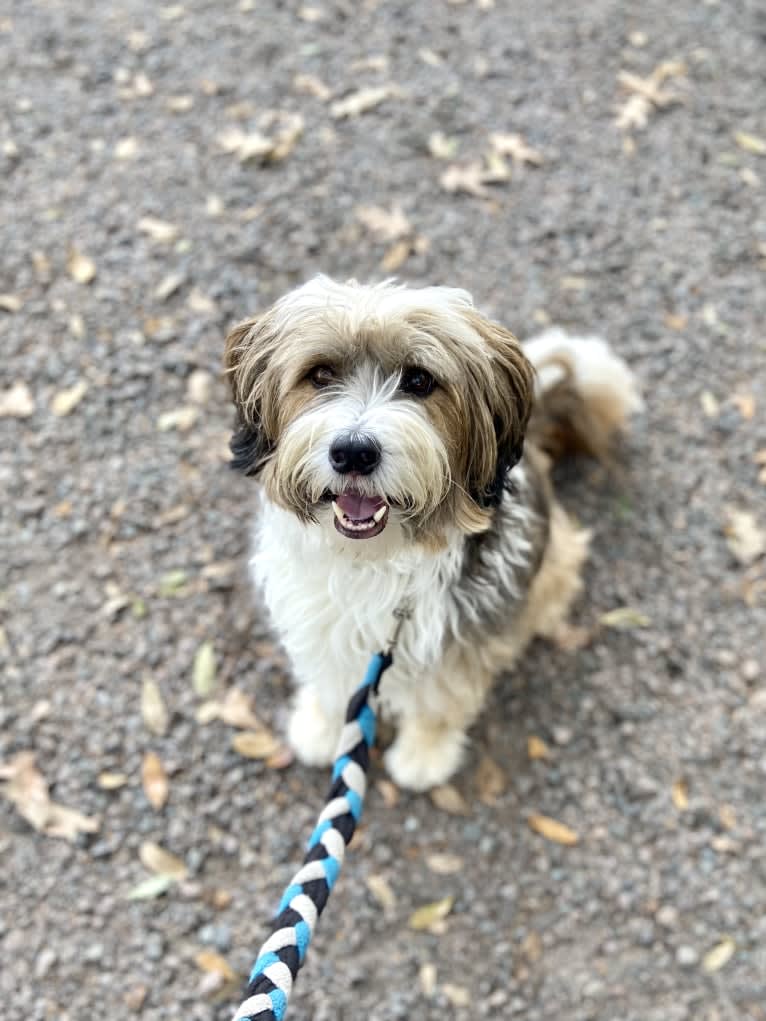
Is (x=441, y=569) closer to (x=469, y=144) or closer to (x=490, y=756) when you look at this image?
(x=490, y=756)

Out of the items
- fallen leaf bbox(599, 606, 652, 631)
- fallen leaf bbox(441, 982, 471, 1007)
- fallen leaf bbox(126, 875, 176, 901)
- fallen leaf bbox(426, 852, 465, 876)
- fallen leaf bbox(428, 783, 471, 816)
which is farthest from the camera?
fallen leaf bbox(599, 606, 652, 631)

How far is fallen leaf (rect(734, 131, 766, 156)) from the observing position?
5.52 metres

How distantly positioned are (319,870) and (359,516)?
0.94 metres

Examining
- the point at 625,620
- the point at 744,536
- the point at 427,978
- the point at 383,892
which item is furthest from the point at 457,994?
the point at 744,536

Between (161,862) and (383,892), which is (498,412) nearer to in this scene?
(383,892)

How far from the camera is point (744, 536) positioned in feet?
13.3

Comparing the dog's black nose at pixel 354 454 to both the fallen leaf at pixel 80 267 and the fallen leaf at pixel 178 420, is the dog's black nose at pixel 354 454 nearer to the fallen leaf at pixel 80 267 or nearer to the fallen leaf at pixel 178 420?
the fallen leaf at pixel 178 420

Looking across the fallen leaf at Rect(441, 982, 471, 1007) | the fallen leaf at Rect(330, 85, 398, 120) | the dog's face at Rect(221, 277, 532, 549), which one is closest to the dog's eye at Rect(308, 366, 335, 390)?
the dog's face at Rect(221, 277, 532, 549)

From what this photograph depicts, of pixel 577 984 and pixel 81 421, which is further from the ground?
pixel 81 421

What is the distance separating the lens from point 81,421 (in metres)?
4.23

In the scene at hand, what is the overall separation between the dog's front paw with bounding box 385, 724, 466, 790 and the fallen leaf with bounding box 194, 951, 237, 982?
90 cm

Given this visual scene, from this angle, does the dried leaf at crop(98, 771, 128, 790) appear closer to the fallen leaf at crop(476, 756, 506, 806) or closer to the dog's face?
the fallen leaf at crop(476, 756, 506, 806)

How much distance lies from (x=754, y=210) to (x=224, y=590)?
13.1 ft

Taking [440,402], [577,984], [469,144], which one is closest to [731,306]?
[469,144]
